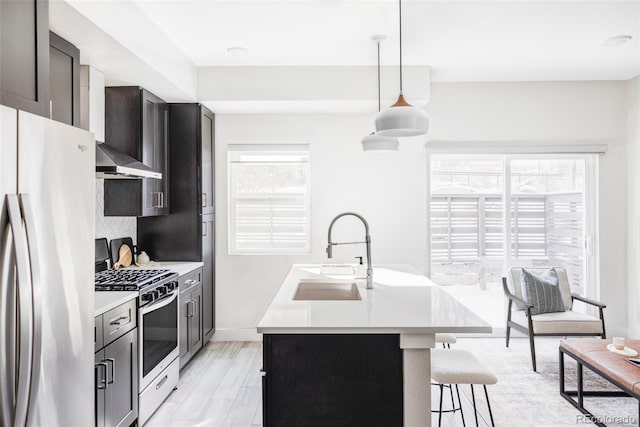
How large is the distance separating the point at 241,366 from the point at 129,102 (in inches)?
93.6

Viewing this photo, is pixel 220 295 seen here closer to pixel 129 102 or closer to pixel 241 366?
pixel 241 366

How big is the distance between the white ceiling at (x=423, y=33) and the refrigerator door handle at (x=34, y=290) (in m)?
1.98

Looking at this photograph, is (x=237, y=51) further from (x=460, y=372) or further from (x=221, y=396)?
(x=460, y=372)

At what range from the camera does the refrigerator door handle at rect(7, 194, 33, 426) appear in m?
1.25

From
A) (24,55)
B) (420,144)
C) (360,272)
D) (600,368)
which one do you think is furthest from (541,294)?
(24,55)

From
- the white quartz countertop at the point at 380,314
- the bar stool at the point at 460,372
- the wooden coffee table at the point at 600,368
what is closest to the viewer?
the white quartz countertop at the point at 380,314

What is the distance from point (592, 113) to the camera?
180 inches

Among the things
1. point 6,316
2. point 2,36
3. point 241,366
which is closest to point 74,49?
point 2,36

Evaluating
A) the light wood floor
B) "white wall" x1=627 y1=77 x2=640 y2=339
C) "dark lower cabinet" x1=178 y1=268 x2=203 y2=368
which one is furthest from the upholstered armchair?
"dark lower cabinet" x1=178 y1=268 x2=203 y2=368

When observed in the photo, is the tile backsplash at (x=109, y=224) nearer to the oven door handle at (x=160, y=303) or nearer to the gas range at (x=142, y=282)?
the gas range at (x=142, y=282)

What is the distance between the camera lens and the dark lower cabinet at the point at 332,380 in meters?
2.00

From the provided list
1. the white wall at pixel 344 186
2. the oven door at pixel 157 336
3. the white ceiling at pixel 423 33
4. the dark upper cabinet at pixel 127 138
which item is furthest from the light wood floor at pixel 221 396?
the white ceiling at pixel 423 33

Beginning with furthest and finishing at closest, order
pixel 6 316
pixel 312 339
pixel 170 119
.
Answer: pixel 170 119 → pixel 312 339 → pixel 6 316

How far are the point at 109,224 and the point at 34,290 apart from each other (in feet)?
8.00
